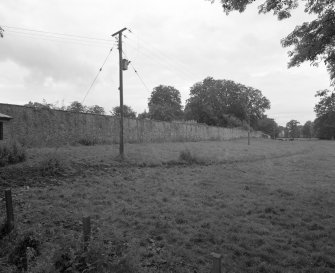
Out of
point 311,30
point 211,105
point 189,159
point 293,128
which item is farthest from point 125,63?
point 293,128

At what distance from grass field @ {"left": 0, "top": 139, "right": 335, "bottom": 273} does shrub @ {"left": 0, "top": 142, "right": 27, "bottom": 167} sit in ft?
1.53

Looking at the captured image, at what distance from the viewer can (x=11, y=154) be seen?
12.0 metres

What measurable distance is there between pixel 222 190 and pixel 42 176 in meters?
7.31

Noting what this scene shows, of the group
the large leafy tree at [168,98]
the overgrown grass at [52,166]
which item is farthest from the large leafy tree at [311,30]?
the large leafy tree at [168,98]

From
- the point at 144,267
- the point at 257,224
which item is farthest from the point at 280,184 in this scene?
Answer: the point at 144,267

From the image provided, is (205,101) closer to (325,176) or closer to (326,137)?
(326,137)

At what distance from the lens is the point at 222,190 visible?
10.6 m

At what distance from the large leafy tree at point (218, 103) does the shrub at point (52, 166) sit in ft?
219

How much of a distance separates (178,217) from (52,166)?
7.01 metres

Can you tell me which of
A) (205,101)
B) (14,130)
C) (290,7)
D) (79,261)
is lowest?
(79,261)

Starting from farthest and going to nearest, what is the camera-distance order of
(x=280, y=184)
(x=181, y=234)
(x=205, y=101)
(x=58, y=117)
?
(x=205, y=101)
(x=58, y=117)
(x=280, y=184)
(x=181, y=234)

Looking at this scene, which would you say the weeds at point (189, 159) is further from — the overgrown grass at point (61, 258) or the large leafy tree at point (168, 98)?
the large leafy tree at point (168, 98)

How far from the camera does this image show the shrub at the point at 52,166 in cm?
1122

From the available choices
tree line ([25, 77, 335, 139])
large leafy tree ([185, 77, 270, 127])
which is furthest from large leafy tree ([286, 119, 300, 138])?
large leafy tree ([185, 77, 270, 127])
